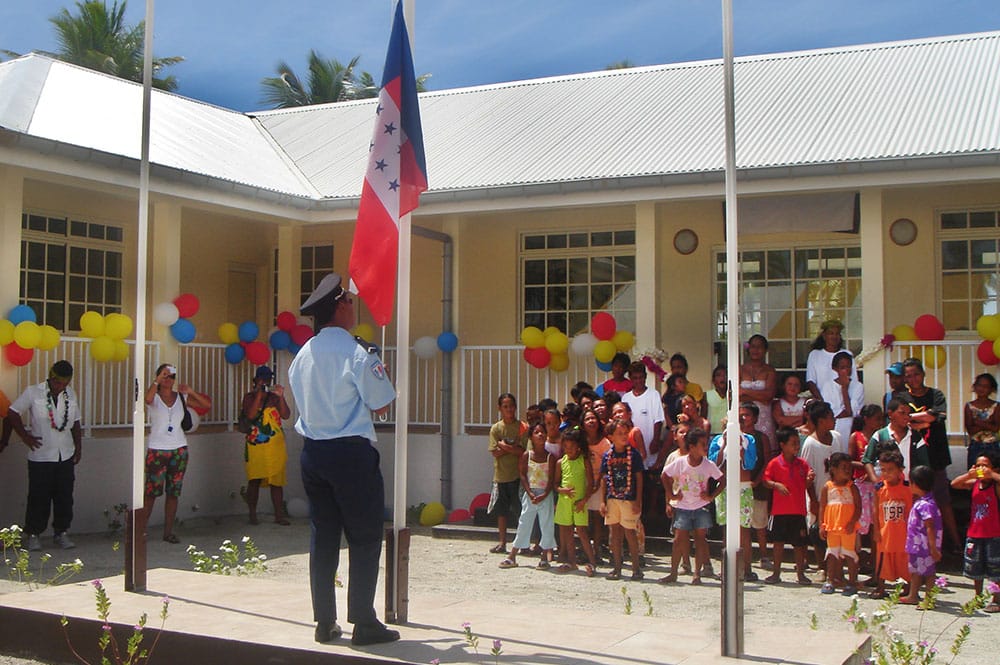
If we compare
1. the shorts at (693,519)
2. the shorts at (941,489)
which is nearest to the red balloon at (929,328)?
the shorts at (941,489)

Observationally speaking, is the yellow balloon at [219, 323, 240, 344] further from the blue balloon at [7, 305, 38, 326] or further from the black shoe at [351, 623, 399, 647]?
the black shoe at [351, 623, 399, 647]

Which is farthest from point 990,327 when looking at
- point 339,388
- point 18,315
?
point 18,315

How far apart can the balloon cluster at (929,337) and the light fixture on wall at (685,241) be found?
2.72m

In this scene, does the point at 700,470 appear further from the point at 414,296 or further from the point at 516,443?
the point at 414,296

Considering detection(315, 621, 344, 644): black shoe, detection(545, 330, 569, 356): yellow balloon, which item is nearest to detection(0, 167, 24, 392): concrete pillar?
detection(545, 330, 569, 356): yellow balloon

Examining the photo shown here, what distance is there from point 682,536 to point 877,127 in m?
4.98

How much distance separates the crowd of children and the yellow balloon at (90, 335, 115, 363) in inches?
153

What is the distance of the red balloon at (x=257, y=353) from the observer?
13188 mm

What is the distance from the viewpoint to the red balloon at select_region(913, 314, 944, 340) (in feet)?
34.7

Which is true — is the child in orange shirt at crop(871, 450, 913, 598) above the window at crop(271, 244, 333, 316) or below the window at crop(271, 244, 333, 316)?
below

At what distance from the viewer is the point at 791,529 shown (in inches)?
353

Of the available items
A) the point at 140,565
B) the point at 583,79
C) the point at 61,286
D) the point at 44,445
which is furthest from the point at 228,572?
the point at 583,79

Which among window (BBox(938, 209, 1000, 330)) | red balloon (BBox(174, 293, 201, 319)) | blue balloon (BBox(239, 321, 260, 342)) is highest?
window (BBox(938, 209, 1000, 330))

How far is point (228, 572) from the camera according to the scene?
862 cm
